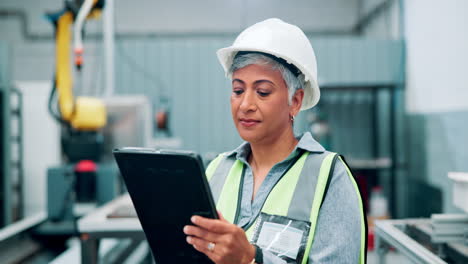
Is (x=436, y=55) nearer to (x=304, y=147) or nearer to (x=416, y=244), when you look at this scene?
(x=416, y=244)

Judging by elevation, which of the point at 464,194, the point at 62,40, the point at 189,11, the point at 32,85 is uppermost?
the point at 189,11

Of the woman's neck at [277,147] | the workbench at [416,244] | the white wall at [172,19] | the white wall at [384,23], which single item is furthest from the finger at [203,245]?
the white wall at [172,19]

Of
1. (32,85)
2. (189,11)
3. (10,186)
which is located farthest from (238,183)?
(189,11)

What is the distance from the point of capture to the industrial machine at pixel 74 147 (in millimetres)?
2043

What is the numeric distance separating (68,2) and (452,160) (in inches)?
111

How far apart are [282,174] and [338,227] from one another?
192mm

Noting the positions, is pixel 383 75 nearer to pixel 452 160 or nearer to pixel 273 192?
pixel 452 160

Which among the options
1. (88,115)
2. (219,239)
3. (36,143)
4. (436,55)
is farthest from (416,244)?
(36,143)

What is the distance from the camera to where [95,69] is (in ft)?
15.9

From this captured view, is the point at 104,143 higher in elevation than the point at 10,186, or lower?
higher

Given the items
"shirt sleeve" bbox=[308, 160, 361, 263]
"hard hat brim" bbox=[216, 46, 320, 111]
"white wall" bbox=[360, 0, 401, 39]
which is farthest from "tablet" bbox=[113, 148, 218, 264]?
"white wall" bbox=[360, 0, 401, 39]

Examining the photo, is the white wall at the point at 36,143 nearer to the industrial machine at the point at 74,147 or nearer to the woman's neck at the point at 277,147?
the industrial machine at the point at 74,147

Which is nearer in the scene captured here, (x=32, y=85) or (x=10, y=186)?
(x=10, y=186)

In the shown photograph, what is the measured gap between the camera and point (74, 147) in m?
2.20
